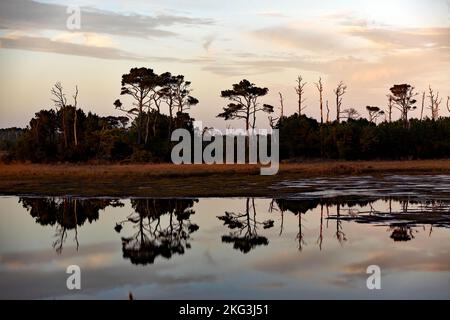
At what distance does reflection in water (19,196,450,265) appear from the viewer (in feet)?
52.6

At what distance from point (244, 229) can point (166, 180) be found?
19082 millimetres

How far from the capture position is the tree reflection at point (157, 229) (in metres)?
14.8

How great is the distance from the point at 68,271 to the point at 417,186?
2264cm

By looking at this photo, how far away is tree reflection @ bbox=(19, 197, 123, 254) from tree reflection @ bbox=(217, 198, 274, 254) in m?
4.11

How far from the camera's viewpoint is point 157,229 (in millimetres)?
18484

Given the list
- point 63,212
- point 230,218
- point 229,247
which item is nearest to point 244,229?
point 230,218

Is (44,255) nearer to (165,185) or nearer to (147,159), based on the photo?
(165,185)

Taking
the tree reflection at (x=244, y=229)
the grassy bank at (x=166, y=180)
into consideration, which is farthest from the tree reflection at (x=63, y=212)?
the tree reflection at (x=244, y=229)

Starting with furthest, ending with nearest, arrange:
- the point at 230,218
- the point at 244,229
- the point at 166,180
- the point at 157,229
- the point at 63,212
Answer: the point at 166,180 < the point at 63,212 < the point at 230,218 < the point at 244,229 < the point at 157,229

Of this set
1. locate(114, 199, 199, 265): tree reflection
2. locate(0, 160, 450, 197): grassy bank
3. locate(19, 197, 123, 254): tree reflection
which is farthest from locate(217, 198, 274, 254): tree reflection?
locate(0, 160, 450, 197): grassy bank

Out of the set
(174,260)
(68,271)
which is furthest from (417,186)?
(68,271)

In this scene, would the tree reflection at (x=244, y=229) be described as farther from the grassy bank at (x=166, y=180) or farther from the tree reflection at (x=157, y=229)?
the grassy bank at (x=166, y=180)

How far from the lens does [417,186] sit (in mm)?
31359

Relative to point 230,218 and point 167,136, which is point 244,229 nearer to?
point 230,218
